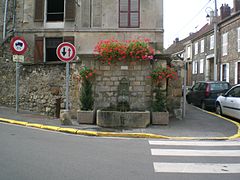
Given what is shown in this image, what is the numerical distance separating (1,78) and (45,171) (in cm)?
1047

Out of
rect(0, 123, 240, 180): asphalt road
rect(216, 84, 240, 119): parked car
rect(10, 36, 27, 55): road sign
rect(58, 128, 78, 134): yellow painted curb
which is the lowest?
rect(0, 123, 240, 180): asphalt road

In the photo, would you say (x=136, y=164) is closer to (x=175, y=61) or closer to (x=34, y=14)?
(x=175, y=61)

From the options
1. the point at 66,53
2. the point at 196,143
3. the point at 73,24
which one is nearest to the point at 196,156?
the point at 196,143

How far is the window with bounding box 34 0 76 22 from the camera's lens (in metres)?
15.8

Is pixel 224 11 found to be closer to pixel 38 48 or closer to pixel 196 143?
pixel 38 48

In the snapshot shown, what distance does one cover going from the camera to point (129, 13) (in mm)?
15250

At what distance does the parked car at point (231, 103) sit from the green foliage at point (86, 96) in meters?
5.70

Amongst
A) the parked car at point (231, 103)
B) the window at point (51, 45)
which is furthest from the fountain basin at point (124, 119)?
the window at point (51, 45)

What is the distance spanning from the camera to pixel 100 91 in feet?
30.2

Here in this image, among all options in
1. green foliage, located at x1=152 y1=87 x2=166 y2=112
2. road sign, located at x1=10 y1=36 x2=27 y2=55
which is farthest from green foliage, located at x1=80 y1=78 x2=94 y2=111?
road sign, located at x1=10 y1=36 x2=27 y2=55

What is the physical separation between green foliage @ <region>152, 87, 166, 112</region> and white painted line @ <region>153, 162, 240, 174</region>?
13.4ft

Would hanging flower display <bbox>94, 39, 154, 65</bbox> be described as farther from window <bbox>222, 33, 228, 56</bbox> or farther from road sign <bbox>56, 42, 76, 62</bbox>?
window <bbox>222, 33, 228, 56</bbox>

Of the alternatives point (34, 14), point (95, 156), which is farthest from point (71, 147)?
point (34, 14)

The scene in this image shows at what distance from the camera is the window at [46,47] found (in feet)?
52.6
